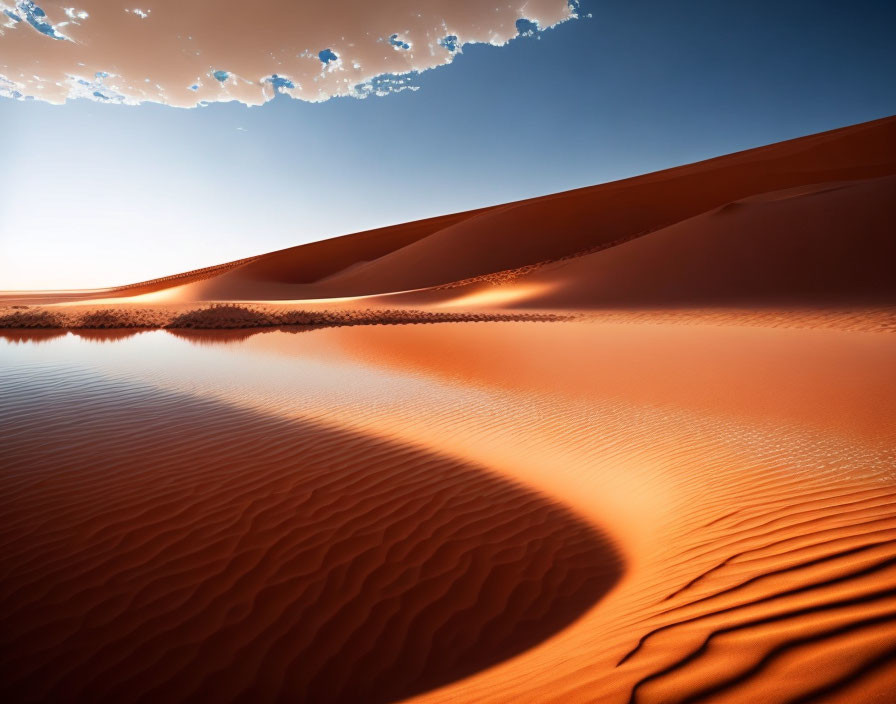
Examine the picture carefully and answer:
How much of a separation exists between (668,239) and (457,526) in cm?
2651

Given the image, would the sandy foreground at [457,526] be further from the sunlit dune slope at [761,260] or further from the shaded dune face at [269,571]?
the sunlit dune slope at [761,260]

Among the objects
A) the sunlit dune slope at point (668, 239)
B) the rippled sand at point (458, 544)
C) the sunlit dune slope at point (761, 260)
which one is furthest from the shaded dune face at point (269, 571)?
the sunlit dune slope at point (668, 239)

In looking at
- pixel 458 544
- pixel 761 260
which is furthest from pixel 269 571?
pixel 761 260

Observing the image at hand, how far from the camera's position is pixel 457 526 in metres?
4.00

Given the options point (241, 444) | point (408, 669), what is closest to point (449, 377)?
point (241, 444)

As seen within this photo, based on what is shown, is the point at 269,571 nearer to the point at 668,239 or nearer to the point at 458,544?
the point at 458,544

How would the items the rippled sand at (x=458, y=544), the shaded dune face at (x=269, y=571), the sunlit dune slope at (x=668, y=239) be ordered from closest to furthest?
the rippled sand at (x=458, y=544) → the shaded dune face at (x=269, y=571) → the sunlit dune slope at (x=668, y=239)

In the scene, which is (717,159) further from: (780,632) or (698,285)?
(780,632)

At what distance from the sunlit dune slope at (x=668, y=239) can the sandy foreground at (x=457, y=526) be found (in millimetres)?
11700

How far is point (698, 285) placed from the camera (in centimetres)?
2184

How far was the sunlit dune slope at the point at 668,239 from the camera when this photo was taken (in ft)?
70.0

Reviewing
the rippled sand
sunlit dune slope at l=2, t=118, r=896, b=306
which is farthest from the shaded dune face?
sunlit dune slope at l=2, t=118, r=896, b=306

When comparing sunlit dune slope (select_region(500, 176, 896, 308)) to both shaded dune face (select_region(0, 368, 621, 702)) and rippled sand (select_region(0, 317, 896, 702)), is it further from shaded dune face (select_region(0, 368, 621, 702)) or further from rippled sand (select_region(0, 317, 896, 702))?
shaded dune face (select_region(0, 368, 621, 702))

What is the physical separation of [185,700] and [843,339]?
1318cm
